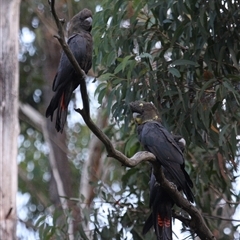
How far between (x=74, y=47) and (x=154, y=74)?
2.46ft

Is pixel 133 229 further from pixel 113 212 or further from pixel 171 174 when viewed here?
pixel 171 174

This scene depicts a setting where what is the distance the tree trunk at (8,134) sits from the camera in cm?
493

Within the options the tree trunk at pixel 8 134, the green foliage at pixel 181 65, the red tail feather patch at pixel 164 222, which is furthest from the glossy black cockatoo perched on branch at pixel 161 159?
the tree trunk at pixel 8 134

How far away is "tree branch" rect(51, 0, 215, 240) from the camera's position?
2847 mm

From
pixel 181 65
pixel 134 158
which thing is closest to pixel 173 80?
pixel 181 65

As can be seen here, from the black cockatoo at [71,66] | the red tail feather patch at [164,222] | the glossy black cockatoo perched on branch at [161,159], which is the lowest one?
the red tail feather patch at [164,222]

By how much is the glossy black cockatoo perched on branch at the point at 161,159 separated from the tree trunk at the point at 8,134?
4.71 feet

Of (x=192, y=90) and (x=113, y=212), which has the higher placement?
(x=192, y=90)

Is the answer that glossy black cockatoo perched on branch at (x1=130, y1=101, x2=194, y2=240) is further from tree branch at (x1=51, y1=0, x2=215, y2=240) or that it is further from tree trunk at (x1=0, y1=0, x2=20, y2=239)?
tree trunk at (x1=0, y1=0, x2=20, y2=239)

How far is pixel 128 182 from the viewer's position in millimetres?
5312

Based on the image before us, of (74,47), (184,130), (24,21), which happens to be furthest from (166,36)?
(24,21)

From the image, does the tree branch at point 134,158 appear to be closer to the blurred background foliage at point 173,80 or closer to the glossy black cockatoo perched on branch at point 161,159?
the glossy black cockatoo perched on branch at point 161,159

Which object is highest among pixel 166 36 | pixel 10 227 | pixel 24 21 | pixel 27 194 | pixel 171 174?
pixel 24 21

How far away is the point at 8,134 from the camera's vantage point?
497 cm
